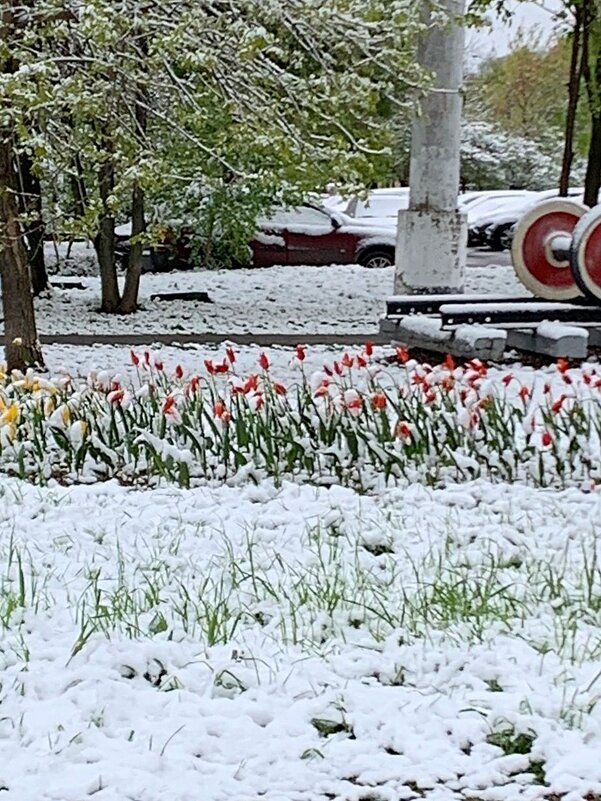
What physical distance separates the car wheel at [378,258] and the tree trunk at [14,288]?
13694mm

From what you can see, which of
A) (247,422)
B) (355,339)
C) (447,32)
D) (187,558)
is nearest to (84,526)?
(187,558)

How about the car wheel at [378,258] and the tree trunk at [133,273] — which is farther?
the car wheel at [378,258]

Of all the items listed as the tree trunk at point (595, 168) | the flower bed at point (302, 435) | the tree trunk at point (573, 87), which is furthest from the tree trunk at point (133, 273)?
the flower bed at point (302, 435)

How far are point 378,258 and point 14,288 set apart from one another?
1397 cm

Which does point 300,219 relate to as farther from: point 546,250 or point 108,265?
point 546,250

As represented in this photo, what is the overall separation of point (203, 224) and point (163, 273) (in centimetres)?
168

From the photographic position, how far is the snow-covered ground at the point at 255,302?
13.9 meters

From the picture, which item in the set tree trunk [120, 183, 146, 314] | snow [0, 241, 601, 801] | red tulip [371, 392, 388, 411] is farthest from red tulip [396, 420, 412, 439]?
tree trunk [120, 183, 146, 314]

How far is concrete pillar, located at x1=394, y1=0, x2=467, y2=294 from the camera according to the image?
10.5 m

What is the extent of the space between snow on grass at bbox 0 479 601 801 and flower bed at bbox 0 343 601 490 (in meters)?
0.63

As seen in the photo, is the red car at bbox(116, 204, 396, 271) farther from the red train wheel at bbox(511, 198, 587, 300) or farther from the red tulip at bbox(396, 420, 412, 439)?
the red tulip at bbox(396, 420, 412, 439)

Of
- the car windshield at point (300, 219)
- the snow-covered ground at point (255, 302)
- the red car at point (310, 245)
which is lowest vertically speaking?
the snow-covered ground at point (255, 302)

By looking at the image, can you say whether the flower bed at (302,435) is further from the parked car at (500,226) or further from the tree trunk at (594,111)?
the parked car at (500,226)

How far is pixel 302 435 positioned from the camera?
6090 millimetres
